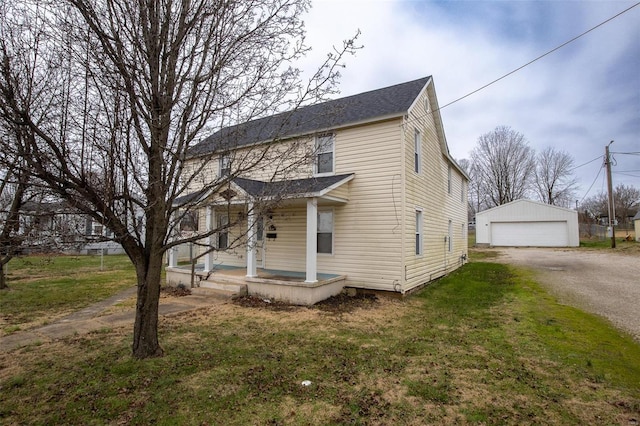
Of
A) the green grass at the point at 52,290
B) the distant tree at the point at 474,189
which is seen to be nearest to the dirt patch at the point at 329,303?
the green grass at the point at 52,290

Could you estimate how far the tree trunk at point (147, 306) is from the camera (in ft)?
14.6

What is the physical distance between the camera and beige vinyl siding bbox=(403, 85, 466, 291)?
971 cm

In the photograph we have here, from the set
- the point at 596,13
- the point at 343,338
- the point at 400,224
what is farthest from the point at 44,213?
the point at 596,13

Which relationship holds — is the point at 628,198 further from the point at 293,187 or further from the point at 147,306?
the point at 147,306

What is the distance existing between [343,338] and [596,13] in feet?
28.8

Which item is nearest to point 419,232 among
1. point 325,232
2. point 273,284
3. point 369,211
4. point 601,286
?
point 369,211

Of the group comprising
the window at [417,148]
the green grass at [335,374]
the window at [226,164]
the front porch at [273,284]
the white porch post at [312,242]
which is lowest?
the green grass at [335,374]

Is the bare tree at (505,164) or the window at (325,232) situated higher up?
the bare tree at (505,164)

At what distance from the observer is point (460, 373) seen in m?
4.43

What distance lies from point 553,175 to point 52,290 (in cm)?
5719

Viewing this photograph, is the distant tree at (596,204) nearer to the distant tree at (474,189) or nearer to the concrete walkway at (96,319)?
the distant tree at (474,189)

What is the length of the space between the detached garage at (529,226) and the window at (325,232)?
26228mm

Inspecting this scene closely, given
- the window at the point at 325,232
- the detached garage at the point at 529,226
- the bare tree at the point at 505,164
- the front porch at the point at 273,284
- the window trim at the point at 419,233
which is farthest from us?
the bare tree at the point at 505,164

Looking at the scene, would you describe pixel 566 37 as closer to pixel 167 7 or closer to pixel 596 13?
pixel 596 13
